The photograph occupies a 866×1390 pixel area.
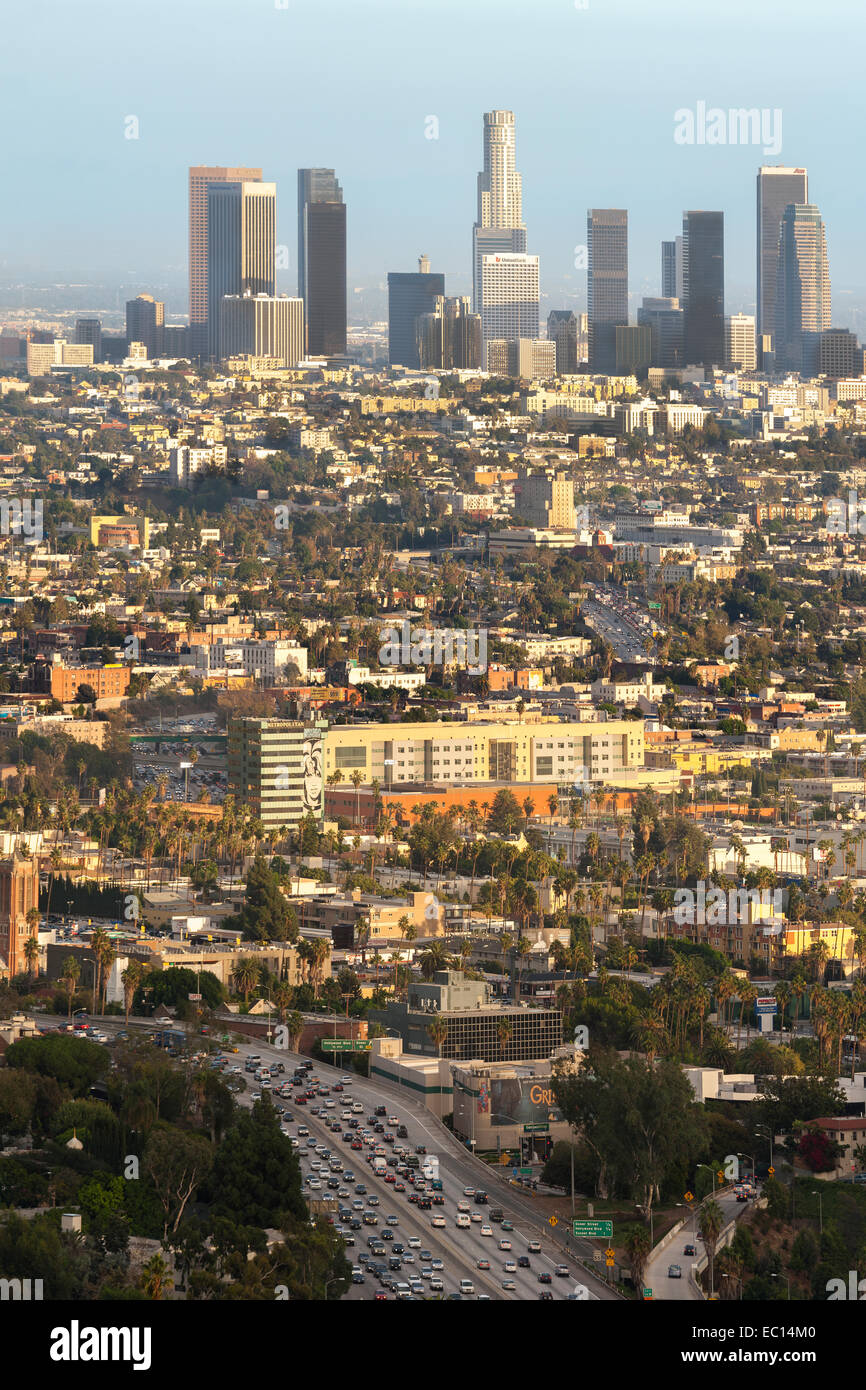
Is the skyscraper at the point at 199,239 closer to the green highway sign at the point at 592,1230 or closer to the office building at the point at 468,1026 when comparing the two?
the office building at the point at 468,1026

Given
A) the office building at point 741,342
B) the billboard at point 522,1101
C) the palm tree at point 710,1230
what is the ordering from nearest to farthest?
the palm tree at point 710,1230 < the billboard at point 522,1101 < the office building at point 741,342

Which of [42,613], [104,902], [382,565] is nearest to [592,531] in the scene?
[382,565]

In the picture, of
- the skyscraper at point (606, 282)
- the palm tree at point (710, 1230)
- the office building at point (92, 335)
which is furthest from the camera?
the office building at point (92, 335)

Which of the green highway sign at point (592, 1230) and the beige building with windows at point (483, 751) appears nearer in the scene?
the green highway sign at point (592, 1230)

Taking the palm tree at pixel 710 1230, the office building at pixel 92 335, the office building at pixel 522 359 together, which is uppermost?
the office building at pixel 92 335

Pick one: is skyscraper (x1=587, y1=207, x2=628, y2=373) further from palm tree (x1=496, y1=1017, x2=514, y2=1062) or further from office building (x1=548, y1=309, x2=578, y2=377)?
palm tree (x1=496, y1=1017, x2=514, y2=1062)

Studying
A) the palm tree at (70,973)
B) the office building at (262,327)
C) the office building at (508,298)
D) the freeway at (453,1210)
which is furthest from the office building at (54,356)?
the freeway at (453,1210)

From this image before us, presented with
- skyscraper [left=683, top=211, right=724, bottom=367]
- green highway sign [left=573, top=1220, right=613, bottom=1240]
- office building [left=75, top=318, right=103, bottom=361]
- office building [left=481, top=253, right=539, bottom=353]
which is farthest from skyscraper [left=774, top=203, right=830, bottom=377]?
green highway sign [left=573, top=1220, right=613, bottom=1240]
